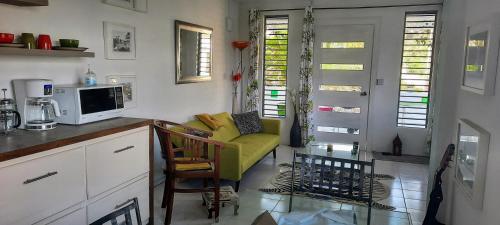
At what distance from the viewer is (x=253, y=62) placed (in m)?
6.06

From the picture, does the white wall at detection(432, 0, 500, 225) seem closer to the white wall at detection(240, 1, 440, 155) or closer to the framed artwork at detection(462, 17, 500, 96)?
the framed artwork at detection(462, 17, 500, 96)

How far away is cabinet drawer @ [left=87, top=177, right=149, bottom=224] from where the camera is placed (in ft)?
7.67

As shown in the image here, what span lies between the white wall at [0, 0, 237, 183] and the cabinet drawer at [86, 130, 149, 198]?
708mm

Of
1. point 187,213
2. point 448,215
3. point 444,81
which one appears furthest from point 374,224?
point 187,213

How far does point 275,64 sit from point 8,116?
4473 millimetres

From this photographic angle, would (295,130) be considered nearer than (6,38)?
No

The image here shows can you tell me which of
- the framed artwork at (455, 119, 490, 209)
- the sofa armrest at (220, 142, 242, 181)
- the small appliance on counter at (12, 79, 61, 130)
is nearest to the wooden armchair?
the sofa armrest at (220, 142, 242, 181)

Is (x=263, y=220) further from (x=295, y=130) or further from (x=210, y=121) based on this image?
(x=295, y=130)

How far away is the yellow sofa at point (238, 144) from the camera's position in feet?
12.0

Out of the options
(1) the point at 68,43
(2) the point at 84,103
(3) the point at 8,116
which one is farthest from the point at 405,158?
(3) the point at 8,116

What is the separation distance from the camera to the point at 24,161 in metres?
1.82

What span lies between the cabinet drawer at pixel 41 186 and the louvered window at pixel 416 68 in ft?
15.8

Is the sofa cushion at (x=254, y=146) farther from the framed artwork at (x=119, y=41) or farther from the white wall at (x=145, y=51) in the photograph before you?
the framed artwork at (x=119, y=41)

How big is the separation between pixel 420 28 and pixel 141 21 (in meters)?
4.05
